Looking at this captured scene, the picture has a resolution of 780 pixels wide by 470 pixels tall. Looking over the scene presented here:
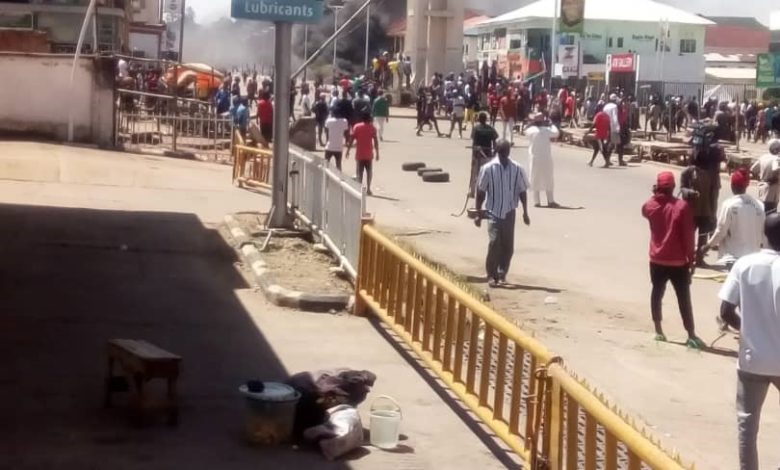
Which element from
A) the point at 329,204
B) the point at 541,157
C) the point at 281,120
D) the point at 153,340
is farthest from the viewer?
the point at 541,157

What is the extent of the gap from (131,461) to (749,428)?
3456 mm

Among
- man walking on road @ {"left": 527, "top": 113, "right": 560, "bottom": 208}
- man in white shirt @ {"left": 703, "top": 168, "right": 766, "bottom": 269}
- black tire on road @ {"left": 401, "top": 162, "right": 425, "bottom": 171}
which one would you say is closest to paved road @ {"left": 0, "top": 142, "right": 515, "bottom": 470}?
man in white shirt @ {"left": 703, "top": 168, "right": 766, "bottom": 269}

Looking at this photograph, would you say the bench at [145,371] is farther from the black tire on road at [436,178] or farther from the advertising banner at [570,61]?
the advertising banner at [570,61]

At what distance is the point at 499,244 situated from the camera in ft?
48.7

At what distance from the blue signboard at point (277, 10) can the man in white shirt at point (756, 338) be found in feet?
32.1

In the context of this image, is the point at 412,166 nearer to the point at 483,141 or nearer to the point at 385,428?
the point at 483,141

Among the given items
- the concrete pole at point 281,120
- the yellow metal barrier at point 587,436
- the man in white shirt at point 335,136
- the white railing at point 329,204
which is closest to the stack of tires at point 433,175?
the man in white shirt at point 335,136

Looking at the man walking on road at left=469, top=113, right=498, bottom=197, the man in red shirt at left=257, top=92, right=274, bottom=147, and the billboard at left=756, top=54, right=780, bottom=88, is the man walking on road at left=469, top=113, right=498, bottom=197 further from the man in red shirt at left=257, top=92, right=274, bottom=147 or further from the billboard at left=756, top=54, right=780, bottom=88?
the billboard at left=756, top=54, right=780, bottom=88

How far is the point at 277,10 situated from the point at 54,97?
1342 centimetres

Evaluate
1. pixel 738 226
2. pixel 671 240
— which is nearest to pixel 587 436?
pixel 671 240

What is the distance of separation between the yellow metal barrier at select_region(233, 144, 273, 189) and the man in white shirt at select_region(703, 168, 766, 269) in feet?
38.0

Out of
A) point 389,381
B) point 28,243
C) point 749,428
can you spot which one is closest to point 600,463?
point 749,428

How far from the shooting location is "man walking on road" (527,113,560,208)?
2355 cm

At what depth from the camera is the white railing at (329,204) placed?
13.3 metres
